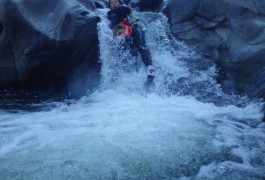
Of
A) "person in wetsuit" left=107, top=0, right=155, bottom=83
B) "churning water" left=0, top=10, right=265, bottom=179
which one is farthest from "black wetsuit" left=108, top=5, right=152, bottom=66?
"churning water" left=0, top=10, right=265, bottom=179

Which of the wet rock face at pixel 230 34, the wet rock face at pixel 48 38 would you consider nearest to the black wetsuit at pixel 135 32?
the wet rock face at pixel 48 38

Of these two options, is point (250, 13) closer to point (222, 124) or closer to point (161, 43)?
point (161, 43)

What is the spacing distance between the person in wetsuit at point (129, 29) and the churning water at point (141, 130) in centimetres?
26

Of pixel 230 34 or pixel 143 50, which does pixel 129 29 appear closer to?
pixel 143 50

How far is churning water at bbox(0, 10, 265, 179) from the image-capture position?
3928mm

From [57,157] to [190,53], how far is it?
5027 millimetres

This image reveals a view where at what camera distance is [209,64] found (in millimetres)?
7516

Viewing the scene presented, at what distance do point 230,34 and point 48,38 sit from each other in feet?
14.7

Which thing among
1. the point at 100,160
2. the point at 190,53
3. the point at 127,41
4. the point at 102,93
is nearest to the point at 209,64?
the point at 190,53

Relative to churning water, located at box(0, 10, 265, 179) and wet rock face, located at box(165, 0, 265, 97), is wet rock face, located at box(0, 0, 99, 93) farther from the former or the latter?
wet rock face, located at box(165, 0, 265, 97)

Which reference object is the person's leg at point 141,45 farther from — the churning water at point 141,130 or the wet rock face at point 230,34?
the wet rock face at point 230,34

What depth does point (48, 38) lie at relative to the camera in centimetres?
692

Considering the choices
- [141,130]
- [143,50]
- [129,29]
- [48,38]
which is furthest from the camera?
[129,29]

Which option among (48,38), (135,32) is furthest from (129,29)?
(48,38)
